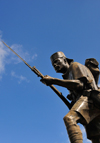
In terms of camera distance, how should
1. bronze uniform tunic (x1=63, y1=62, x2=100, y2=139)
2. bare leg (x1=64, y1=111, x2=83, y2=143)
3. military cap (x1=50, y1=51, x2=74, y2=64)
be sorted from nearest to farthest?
bare leg (x1=64, y1=111, x2=83, y2=143) → bronze uniform tunic (x1=63, y1=62, x2=100, y2=139) → military cap (x1=50, y1=51, x2=74, y2=64)

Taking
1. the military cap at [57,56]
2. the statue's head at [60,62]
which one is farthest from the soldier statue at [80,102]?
the military cap at [57,56]

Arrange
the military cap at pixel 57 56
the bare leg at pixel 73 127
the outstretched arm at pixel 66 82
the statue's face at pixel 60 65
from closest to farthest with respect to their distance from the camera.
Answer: the bare leg at pixel 73 127
the outstretched arm at pixel 66 82
the statue's face at pixel 60 65
the military cap at pixel 57 56

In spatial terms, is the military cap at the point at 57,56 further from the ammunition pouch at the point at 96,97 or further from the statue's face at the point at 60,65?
the ammunition pouch at the point at 96,97

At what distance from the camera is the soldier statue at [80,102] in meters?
5.13

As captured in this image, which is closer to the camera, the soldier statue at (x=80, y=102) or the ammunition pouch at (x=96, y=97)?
the soldier statue at (x=80, y=102)

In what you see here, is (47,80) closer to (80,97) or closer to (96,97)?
(80,97)

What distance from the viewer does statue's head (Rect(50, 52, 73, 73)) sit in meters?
6.87

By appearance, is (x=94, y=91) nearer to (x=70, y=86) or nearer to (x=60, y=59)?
(x=70, y=86)

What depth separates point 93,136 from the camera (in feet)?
19.2

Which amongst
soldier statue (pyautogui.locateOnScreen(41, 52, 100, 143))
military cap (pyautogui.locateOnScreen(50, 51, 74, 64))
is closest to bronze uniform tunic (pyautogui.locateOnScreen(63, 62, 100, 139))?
soldier statue (pyautogui.locateOnScreen(41, 52, 100, 143))

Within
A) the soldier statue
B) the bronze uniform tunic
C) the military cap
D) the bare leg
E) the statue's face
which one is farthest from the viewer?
the military cap

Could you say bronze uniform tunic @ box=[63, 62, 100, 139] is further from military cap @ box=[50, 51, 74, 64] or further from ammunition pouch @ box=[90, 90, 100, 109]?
military cap @ box=[50, 51, 74, 64]

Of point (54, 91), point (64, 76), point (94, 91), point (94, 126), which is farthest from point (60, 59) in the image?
point (94, 126)

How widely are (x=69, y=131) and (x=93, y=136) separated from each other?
1.18m
